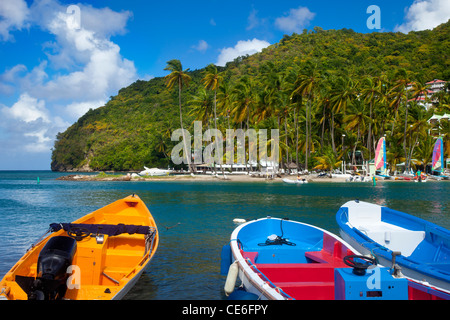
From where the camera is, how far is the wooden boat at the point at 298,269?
5402 millimetres

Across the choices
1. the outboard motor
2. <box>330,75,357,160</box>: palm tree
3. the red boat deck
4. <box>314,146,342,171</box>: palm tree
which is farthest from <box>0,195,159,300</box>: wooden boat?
<box>330,75,357,160</box>: palm tree

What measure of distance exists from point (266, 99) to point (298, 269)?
66048mm

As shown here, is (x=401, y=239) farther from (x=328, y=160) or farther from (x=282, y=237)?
(x=328, y=160)

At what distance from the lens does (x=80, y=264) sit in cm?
763

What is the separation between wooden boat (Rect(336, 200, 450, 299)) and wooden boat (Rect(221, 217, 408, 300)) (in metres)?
0.65

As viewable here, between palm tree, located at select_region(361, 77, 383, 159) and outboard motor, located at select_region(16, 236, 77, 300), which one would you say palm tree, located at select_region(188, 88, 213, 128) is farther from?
outboard motor, located at select_region(16, 236, 77, 300)

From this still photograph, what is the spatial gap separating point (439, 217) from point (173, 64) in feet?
181

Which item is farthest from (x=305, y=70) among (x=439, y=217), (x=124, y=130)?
(x=124, y=130)

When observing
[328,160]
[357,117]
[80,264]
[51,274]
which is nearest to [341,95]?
[357,117]

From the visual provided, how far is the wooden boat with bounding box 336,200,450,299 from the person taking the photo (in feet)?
20.0

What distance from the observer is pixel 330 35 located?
140875mm

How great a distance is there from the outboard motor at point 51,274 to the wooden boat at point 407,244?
6.14 metres
